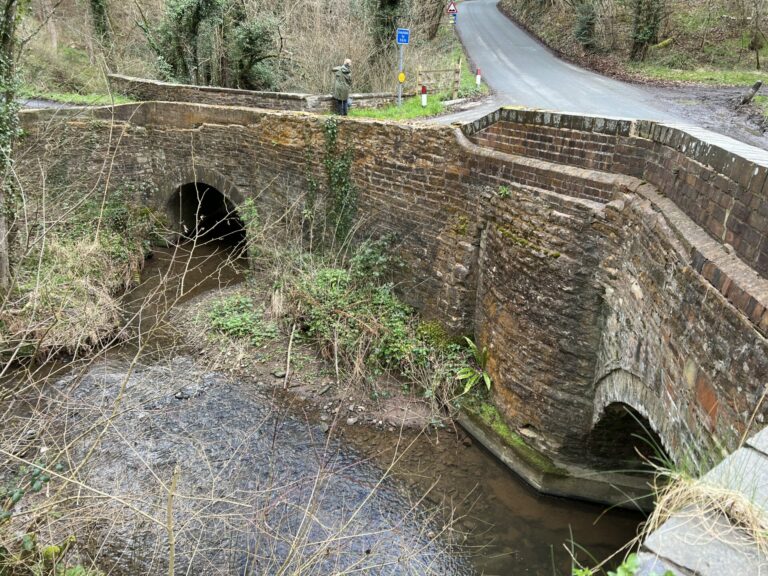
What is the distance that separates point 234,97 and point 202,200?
2.86 meters

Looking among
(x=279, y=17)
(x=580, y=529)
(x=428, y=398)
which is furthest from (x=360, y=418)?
(x=279, y=17)

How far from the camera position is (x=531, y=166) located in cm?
618

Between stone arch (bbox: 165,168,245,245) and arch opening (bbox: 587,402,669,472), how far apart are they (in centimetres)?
762

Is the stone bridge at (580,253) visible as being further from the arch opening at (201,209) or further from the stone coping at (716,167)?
the arch opening at (201,209)

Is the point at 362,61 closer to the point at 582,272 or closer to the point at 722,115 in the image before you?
the point at 722,115

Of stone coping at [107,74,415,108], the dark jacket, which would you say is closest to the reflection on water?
the dark jacket

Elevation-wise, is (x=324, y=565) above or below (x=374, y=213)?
below

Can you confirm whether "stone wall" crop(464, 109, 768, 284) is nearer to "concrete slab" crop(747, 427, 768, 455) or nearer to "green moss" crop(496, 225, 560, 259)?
"green moss" crop(496, 225, 560, 259)

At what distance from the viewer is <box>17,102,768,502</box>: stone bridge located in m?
3.29

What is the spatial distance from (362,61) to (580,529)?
14.2 meters

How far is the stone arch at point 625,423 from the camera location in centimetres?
418

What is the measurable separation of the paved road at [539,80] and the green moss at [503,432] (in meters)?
6.80

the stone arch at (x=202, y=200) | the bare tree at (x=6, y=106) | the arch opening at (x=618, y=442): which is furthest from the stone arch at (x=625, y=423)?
the bare tree at (x=6, y=106)

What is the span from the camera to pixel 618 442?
6.13m
